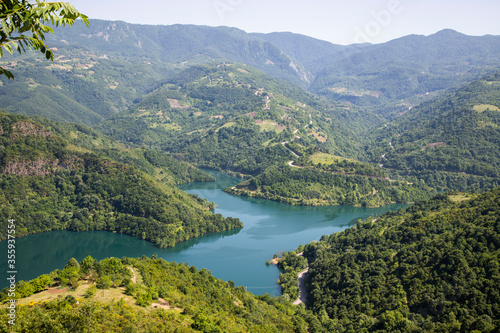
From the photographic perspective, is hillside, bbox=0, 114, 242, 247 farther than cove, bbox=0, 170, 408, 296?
Yes

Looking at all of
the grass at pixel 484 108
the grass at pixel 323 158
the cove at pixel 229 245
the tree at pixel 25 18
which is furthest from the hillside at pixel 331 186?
the tree at pixel 25 18

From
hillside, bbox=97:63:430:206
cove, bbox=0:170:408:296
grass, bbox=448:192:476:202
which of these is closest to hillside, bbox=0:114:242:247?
cove, bbox=0:170:408:296

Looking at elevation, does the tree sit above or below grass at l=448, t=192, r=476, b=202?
above

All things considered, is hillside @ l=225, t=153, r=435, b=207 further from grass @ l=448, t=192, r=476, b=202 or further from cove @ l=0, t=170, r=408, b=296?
Result: grass @ l=448, t=192, r=476, b=202

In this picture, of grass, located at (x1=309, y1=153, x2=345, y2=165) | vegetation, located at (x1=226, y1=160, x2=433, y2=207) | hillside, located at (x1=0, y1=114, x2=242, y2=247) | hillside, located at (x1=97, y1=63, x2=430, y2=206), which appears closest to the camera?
hillside, located at (x1=0, y1=114, x2=242, y2=247)

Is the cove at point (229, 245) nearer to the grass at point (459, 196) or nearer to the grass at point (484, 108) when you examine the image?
the grass at point (459, 196)
